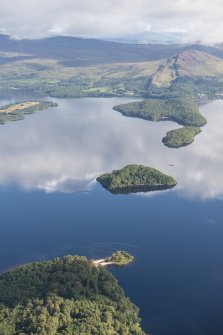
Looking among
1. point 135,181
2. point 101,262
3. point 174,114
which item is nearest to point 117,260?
point 101,262

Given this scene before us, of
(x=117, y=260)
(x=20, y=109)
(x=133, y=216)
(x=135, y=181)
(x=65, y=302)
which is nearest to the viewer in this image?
(x=65, y=302)

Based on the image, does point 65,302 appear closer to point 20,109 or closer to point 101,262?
point 101,262

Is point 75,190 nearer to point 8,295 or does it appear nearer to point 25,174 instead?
point 25,174

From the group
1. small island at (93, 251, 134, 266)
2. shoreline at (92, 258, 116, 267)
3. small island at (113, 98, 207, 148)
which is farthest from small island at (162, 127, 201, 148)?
shoreline at (92, 258, 116, 267)

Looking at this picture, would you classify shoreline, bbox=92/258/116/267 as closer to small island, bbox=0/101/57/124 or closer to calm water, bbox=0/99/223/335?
calm water, bbox=0/99/223/335

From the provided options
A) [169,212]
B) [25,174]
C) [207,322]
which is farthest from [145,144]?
[207,322]

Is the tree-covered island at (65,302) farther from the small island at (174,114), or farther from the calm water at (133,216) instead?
the small island at (174,114)
